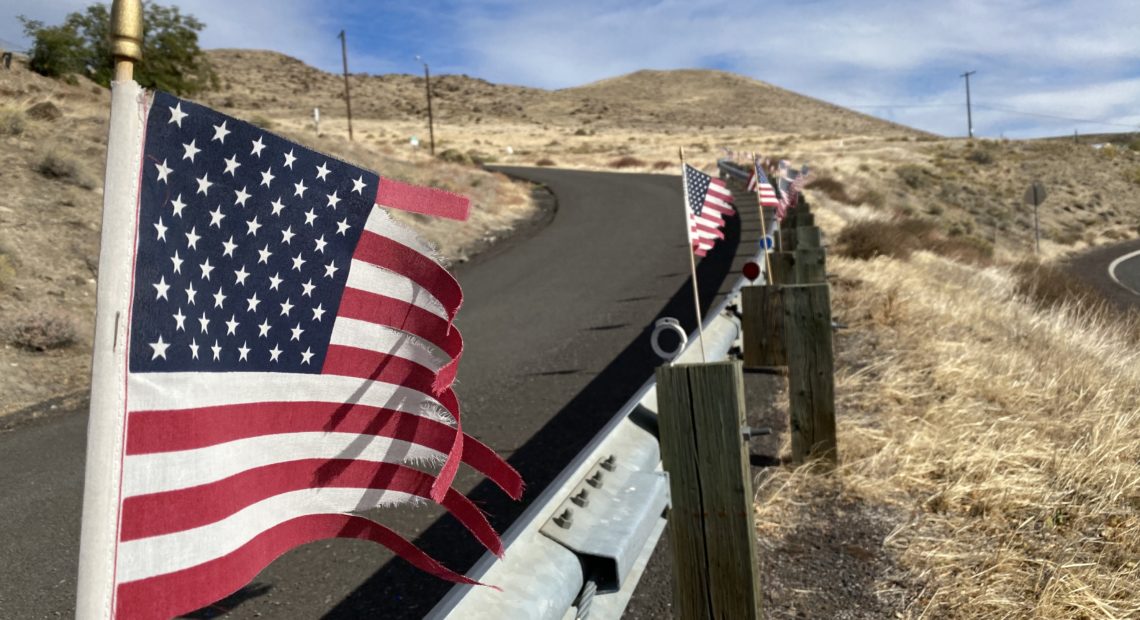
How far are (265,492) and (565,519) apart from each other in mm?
774

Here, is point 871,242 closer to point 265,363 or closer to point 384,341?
point 384,341

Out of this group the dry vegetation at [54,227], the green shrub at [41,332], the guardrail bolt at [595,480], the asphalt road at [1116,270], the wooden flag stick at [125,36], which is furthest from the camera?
the asphalt road at [1116,270]

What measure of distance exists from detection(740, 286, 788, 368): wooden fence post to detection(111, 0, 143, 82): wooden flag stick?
4442 millimetres

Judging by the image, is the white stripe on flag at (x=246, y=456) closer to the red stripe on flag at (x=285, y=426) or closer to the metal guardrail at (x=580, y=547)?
the red stripe on flag at (x=285, y=426)

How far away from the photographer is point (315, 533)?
223cm

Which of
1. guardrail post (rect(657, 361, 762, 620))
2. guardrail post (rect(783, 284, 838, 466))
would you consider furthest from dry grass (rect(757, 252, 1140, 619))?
guardrail post (rect(657, 361, 762, 620))

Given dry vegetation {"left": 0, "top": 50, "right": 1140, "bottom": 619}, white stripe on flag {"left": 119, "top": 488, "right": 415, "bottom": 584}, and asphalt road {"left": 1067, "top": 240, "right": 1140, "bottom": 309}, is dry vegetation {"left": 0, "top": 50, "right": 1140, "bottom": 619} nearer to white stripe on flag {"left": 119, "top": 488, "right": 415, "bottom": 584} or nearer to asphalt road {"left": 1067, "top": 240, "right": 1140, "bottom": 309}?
white stripe on flag {"left": 119, "top": 488, "right": 415, "bottom": 584}

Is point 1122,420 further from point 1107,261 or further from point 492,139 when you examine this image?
point 492,139

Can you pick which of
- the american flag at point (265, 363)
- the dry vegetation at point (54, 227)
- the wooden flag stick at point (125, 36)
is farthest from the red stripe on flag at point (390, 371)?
the dry vegetation at point (54, 227)

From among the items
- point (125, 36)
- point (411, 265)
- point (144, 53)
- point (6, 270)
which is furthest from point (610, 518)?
point (144, 53)

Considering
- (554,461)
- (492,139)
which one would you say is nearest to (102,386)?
(554,461)

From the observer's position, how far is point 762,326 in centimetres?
559

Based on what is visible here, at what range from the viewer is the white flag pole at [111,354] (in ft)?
5.07

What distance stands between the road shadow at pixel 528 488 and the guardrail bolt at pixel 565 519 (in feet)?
5.53
